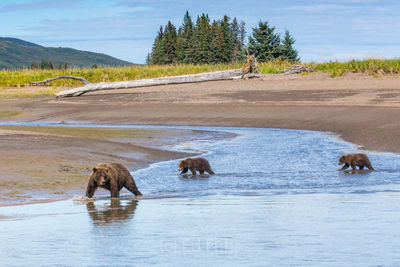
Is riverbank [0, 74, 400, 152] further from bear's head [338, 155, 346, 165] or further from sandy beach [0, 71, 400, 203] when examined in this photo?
bear's head [338, 155, 346, 165]

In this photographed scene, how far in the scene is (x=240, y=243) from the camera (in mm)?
6832

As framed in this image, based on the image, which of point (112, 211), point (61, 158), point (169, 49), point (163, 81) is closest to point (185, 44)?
point (169, 49)

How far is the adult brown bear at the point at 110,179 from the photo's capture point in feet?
33.6

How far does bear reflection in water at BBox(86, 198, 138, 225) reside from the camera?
28.0 feet

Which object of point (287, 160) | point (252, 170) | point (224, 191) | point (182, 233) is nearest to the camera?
point (182, 233)

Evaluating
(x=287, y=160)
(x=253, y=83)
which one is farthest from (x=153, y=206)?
(x=253, y=83)

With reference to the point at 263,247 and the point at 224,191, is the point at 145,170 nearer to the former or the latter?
the point at 224,191

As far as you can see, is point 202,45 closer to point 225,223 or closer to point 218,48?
point 218,48

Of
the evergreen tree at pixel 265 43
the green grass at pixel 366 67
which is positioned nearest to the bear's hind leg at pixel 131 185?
the green grass at pixel 366 67

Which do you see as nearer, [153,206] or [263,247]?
[263,247]

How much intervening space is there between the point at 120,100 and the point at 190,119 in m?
8.06

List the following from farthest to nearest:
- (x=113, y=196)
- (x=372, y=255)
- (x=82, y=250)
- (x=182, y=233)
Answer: (x=113, y=196) → (x=182, y=233) → (x=82, y=250) → (x=372, y=255)

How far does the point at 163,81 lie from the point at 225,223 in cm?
3105

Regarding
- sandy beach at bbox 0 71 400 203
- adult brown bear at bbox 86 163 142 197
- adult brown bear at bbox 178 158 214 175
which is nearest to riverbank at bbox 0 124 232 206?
sandy beach at bbox 0 71 400 203
